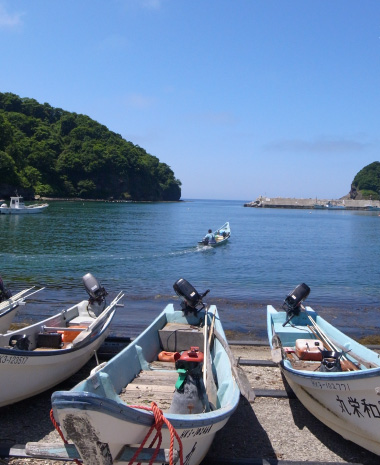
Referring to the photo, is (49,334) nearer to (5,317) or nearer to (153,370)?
(5,317)

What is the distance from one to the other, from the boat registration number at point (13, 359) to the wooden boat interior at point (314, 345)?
4273mm

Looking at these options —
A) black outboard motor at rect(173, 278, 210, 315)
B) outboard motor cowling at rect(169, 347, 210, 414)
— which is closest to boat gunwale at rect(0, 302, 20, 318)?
black outboard motor at rect(173, 278, 210, 315)

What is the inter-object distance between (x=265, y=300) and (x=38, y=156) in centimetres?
11456

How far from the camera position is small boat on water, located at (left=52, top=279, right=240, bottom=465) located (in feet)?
14.3

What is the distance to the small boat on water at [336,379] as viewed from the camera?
20.0 feet

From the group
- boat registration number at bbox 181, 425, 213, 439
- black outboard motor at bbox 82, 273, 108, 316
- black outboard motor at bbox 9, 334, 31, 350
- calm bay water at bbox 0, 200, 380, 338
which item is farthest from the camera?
calm bay water at bbox 0, 200, 380, 338

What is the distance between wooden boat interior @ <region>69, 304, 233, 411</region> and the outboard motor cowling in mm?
439

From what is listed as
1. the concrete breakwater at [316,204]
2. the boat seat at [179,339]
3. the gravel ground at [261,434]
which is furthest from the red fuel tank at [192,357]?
the concrete breakwater at [316,204]

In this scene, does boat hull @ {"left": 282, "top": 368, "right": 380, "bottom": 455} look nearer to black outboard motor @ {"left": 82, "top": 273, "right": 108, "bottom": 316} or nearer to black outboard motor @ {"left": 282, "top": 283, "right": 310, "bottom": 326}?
black outboard motor @ {"left": 282, "top": 283, "right": 310, "bottom": 326}

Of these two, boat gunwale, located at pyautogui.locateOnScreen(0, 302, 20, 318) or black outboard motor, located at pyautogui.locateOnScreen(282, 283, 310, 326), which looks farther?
black outboard motor, located at pyautogui.locateOnScreen(282, 283, 310, 326)

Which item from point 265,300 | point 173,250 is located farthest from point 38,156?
point 265,300

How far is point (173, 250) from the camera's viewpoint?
3703 centimetres

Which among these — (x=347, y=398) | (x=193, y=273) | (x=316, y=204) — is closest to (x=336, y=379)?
(x=347, y=398)

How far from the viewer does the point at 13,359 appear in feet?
22.9
